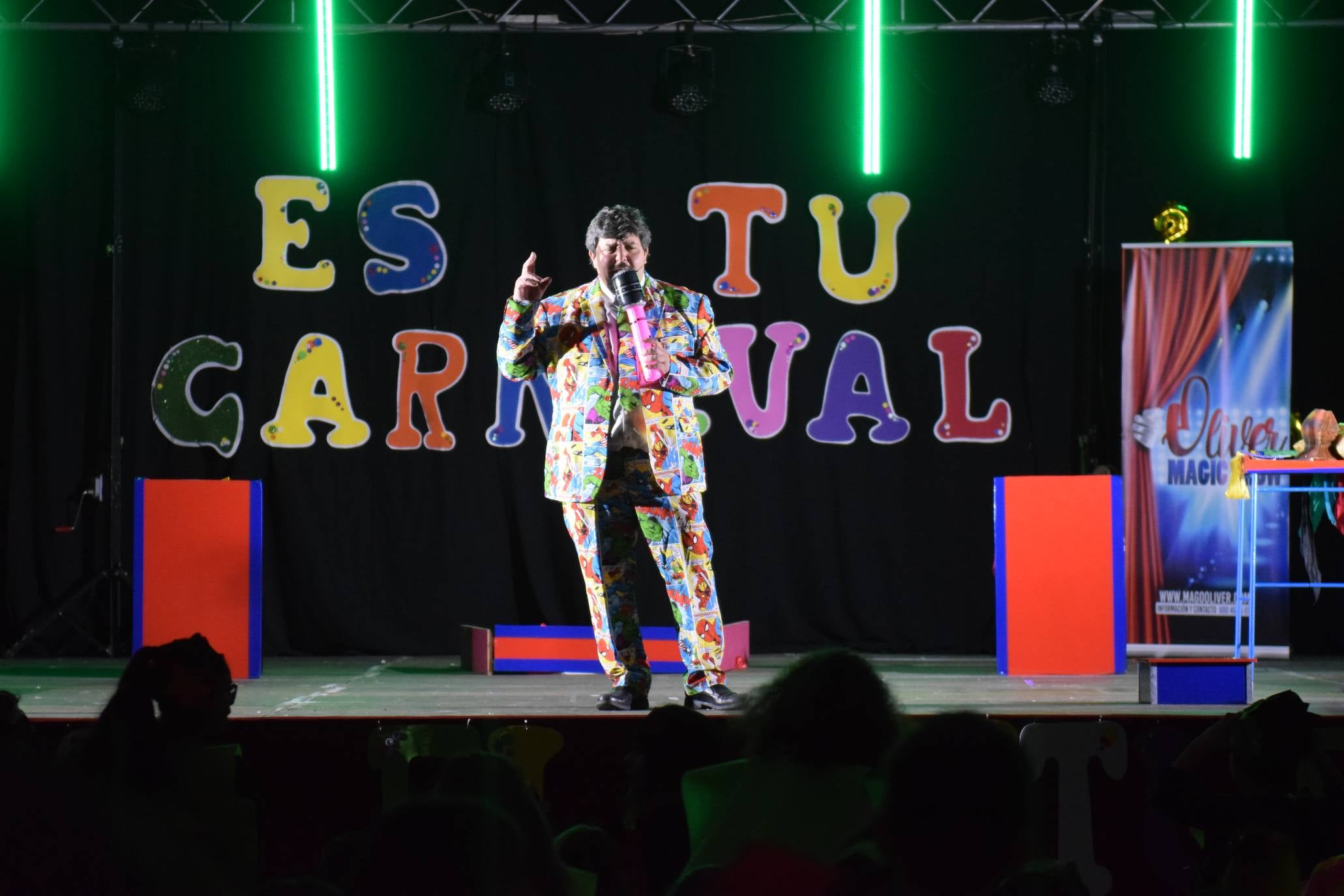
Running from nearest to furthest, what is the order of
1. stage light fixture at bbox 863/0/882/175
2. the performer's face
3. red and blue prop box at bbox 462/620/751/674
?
1. the performer's face
2. stage light fixture at bbox 863/0/882/175
3. red and blue prop box at bbox 462/620/751/674

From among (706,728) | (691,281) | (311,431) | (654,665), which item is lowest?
(654,665)

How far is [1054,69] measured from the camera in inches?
244

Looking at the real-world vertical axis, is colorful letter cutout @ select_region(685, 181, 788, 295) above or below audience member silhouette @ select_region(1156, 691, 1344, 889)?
above

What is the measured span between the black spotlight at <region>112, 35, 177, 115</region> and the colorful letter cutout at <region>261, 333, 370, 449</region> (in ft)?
4.08

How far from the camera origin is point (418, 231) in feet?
21.6

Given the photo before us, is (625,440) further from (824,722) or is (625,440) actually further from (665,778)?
(824,722)

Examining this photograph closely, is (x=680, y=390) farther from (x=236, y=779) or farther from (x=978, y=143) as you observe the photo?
(x=978, y=143)


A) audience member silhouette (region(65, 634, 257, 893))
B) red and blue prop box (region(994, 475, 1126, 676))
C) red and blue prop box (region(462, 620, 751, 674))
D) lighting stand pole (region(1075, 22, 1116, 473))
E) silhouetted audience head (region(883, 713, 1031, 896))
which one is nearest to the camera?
silhouetted audience head (region(883, 713, 1031, 896))

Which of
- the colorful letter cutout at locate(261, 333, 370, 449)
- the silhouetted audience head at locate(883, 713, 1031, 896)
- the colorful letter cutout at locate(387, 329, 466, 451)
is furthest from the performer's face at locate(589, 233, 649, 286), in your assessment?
the colorful letter cutout at locate(261, 333, 370, 449)

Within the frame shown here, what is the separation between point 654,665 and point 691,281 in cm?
199

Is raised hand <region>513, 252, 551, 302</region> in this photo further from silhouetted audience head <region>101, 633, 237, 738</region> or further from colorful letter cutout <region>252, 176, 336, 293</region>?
colorful letter cutout <region>252, 176, 336, 293</region>

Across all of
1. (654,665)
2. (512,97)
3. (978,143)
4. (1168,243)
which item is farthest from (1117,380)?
(512,97)

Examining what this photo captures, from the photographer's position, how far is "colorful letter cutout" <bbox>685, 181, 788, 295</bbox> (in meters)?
6.58

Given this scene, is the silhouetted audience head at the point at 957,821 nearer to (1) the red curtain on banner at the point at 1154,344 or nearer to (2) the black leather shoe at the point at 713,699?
(2) the black leather shoe at the point at 713,699
